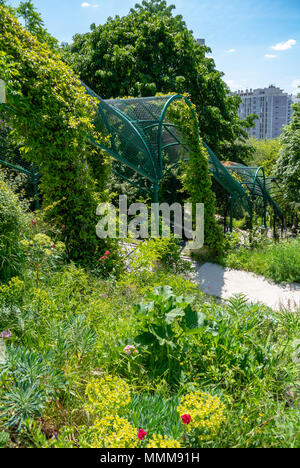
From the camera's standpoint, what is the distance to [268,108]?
10762 centimetres

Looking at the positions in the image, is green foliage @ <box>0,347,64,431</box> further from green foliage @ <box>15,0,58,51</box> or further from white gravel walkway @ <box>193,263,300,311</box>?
green foliage @ <box>15,0,58,51</box>

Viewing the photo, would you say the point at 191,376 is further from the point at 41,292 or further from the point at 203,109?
the point at 203,109

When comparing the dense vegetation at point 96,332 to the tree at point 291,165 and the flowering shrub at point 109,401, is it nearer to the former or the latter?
the flowering shrub at point 109,401

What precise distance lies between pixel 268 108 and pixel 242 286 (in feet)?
385

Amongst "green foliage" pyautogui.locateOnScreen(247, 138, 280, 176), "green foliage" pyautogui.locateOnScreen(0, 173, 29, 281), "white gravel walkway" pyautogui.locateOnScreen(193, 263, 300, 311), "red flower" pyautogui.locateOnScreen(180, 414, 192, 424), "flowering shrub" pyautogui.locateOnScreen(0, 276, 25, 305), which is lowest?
"white gravel walkway" pyautogui.locateOnScreen(193, 263, 300, 311)

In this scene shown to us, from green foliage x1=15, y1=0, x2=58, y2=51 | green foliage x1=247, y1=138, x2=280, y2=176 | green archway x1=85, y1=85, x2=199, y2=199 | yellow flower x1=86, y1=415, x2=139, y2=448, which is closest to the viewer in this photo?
yellow flower x1=86, y1=415, x2=139, y2=448

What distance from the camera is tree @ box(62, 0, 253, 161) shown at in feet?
37.8

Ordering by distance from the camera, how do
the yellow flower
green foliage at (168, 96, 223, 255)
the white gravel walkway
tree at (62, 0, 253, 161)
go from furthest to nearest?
tree at (62, 0, 253, 161)
green foliage at (168, 96, 223, 255)
the white gravel walkway
the yellow flower

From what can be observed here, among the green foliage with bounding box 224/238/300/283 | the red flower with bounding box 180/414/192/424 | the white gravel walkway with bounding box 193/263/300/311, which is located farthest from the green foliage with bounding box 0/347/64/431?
the green foliage with bounding box 224/238/300/283

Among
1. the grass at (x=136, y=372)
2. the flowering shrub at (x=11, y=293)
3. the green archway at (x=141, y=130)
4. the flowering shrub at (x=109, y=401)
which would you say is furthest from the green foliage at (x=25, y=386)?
the green archway at (x=141, y=130)

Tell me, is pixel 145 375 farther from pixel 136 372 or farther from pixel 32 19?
pixel 32 19

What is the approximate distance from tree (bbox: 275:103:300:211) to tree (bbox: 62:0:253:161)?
318 centimetres

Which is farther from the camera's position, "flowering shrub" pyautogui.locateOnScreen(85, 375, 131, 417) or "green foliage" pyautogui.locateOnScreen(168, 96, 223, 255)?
"green foliage" pyautogui.locateOnScreen(168, 96, 223, 255)
